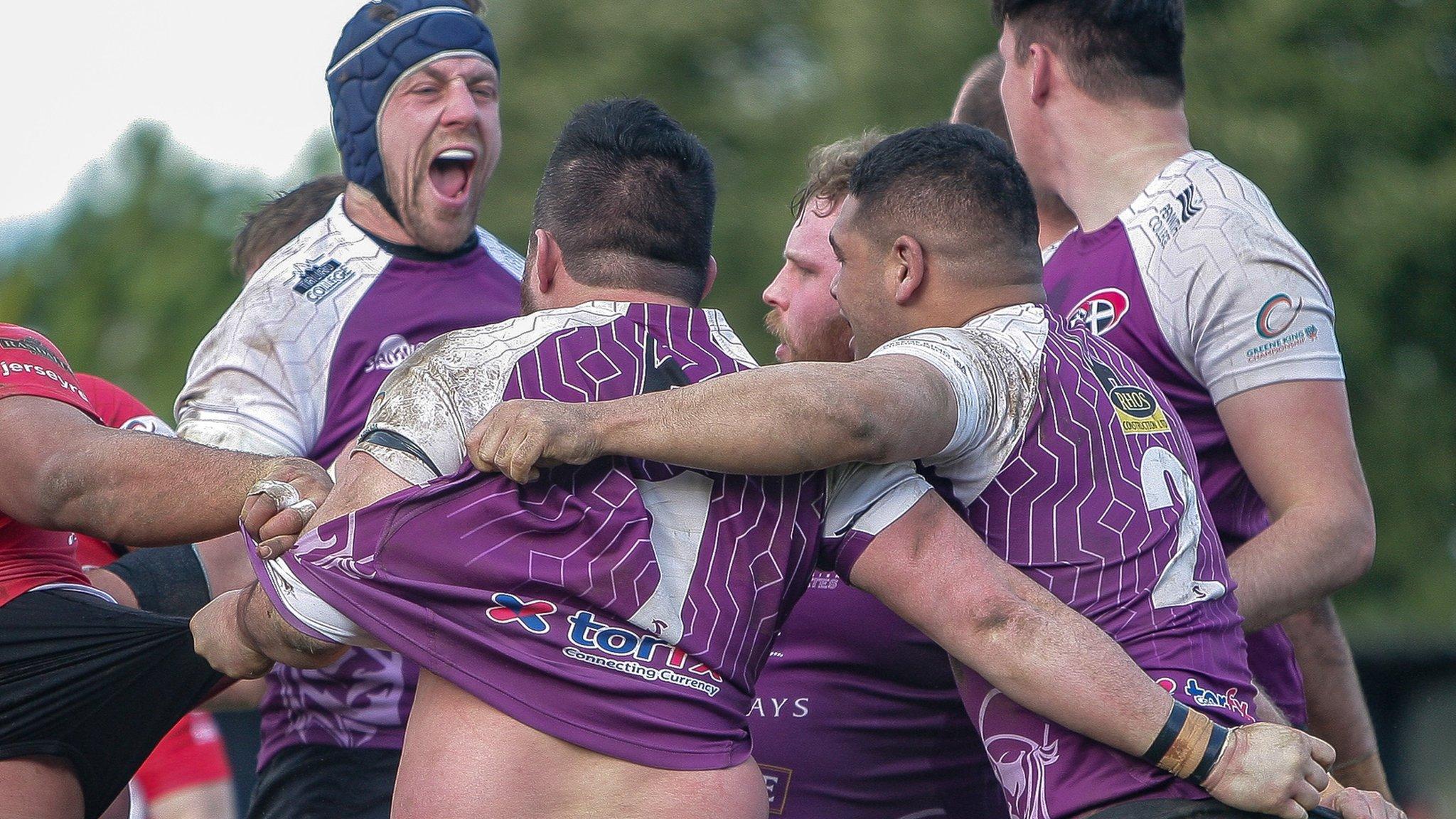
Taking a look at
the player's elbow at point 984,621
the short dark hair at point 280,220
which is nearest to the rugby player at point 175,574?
the short dark hair at point 280,220

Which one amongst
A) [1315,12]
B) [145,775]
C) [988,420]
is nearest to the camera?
[988,420]

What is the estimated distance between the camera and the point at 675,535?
8.73 feet

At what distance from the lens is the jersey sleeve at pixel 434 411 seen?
2627 millimetres

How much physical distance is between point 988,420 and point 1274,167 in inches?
474

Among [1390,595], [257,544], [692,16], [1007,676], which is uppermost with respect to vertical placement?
[257,544]

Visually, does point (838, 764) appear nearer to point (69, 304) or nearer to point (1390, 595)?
point (1390, 595)

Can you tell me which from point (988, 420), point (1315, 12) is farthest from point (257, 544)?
point (1315, 12)

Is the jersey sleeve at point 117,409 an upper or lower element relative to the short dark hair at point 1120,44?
lower

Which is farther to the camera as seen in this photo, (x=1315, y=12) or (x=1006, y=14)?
(x=1315, y=12)

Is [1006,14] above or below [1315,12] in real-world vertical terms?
above

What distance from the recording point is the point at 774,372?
254 cm

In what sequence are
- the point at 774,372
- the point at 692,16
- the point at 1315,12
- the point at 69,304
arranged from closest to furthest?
the point at 774,372 → the point at 1315,12 → the point at 692,16 → the point at 69,304

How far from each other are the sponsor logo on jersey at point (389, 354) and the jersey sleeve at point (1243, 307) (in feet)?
6.36

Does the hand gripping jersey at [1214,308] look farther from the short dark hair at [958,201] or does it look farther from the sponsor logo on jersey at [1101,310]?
the short dark hair at [958,201]
